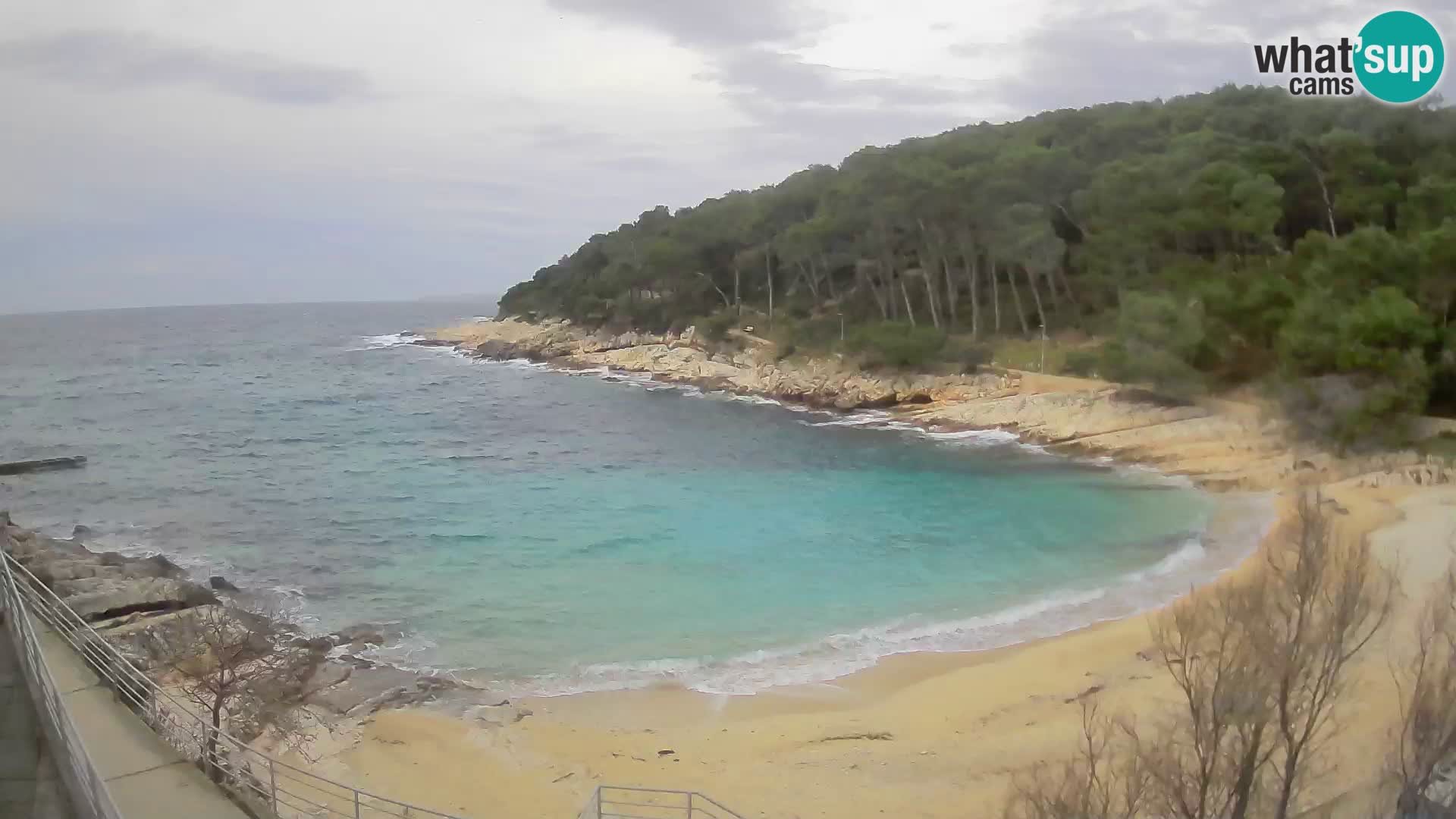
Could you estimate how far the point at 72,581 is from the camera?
50.7 ft

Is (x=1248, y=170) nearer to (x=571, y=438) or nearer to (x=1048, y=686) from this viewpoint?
(x=571, y=438)

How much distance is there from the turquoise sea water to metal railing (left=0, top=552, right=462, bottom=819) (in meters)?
4.02

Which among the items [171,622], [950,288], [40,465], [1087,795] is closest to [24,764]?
[1087,795]

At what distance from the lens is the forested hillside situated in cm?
2452

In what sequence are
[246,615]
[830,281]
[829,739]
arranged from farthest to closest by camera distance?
[830,281] → [246,615] → [829,739]

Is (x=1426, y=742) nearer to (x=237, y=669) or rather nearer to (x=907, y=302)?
(x=237, y=669)

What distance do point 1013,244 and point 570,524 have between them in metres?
25.9

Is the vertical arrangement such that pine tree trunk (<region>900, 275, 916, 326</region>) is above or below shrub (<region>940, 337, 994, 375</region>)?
above

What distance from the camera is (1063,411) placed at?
3173 cm

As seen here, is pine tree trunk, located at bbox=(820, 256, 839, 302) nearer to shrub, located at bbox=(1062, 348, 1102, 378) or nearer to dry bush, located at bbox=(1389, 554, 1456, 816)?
shrub, located at bbox=(1062, 348, 1102, 378)

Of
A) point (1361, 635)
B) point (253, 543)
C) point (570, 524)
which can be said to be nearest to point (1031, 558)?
point (1361, 635)

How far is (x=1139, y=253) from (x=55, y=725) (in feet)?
128

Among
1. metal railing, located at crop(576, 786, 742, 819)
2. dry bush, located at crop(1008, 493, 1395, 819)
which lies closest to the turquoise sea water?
metal railing, located at crop(576, 786, 742, 819)

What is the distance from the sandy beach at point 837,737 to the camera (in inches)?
377
